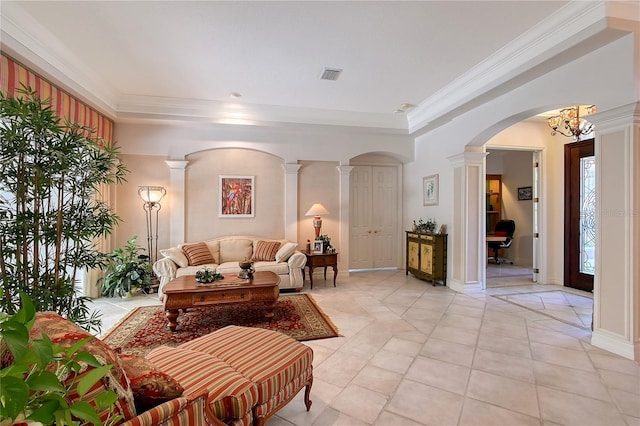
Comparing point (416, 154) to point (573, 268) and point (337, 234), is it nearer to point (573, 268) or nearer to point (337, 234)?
point (337, 234)

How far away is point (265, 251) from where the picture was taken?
5.11 metres

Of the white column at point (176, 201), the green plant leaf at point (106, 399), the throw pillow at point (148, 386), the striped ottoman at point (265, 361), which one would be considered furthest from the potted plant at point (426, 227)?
the green plant leaf at point (106, 399)

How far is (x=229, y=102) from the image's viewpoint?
16.0ft

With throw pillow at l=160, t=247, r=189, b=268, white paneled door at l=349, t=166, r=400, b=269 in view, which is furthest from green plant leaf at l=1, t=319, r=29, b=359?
white paneled door at l=349, t=166, r=400, b=269

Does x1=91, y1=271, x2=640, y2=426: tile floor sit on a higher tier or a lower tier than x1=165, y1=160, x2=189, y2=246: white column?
lower

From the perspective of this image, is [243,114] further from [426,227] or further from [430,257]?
[430,257]

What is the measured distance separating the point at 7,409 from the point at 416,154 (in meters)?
6.40

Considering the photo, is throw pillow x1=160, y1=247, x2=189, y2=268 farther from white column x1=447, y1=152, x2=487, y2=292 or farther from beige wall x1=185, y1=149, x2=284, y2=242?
white column x1=447, y1=152, x2=487, y2=292

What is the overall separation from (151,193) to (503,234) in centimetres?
784

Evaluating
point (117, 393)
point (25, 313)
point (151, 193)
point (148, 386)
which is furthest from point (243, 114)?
point (25, 313)

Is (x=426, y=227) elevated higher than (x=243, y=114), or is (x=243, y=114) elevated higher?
(x=243, y=114)

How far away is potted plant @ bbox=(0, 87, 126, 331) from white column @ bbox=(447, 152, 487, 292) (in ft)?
15.5

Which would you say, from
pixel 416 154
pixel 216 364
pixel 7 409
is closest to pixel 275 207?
pixel 416 154

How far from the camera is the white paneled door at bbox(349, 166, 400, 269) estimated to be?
654 cm
